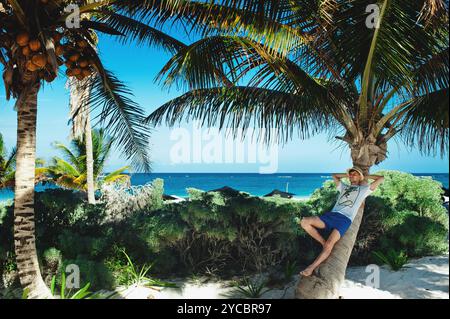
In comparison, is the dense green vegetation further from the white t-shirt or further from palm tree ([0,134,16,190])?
palm tree ([0,134,16,190])

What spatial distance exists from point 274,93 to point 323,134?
186 cm

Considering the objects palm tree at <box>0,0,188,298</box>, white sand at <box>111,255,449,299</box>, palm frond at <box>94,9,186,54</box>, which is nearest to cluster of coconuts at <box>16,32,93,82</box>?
palm tree at <box>0,0,188,298</box>

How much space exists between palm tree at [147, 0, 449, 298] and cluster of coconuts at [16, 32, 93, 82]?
1.16 meters

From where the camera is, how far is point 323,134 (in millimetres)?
7039

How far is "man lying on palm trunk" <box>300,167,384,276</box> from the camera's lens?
16.2 ft

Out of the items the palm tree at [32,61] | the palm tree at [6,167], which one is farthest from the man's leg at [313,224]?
the palm tree at [6,167]

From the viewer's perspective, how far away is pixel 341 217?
16.6ft

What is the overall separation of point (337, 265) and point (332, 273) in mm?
147

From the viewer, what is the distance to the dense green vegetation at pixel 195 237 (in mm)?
6070

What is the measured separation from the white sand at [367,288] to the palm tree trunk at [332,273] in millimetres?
418

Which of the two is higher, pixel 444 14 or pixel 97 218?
pixel 444 14

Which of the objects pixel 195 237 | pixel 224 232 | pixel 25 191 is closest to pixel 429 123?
pixel 224 232
